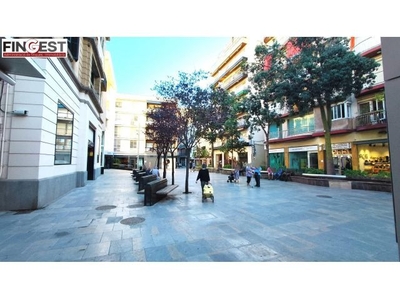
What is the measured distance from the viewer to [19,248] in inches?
149

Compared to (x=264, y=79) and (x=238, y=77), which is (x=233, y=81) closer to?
(x=238, y=77)

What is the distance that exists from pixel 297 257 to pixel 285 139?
890 inches

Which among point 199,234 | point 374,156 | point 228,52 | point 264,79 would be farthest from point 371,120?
point 228,52

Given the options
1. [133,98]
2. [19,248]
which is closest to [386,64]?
[19,248]

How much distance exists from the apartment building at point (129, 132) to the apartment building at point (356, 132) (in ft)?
108

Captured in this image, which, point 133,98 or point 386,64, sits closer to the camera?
point 386,64

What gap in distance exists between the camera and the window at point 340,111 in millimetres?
18078

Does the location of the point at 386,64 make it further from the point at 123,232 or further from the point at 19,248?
the point at 19,248

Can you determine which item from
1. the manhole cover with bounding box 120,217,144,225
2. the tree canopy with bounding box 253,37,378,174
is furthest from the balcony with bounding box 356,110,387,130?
the manhole cover with bounding box 120,217,144,225

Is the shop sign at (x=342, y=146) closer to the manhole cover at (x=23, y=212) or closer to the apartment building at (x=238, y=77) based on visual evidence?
the apartment building at (x=238, y=77)

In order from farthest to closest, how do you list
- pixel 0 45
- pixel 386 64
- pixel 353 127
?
pixel 353 127
pixel 0 45
pixel 386 64

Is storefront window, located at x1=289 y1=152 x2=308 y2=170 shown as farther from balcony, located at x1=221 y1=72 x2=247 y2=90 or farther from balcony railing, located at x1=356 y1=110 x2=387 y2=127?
balcony, located at x1=221 y1=72 x2=247 y2=90

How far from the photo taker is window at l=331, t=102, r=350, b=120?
1808 cm

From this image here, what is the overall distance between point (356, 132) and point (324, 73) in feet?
25.6
